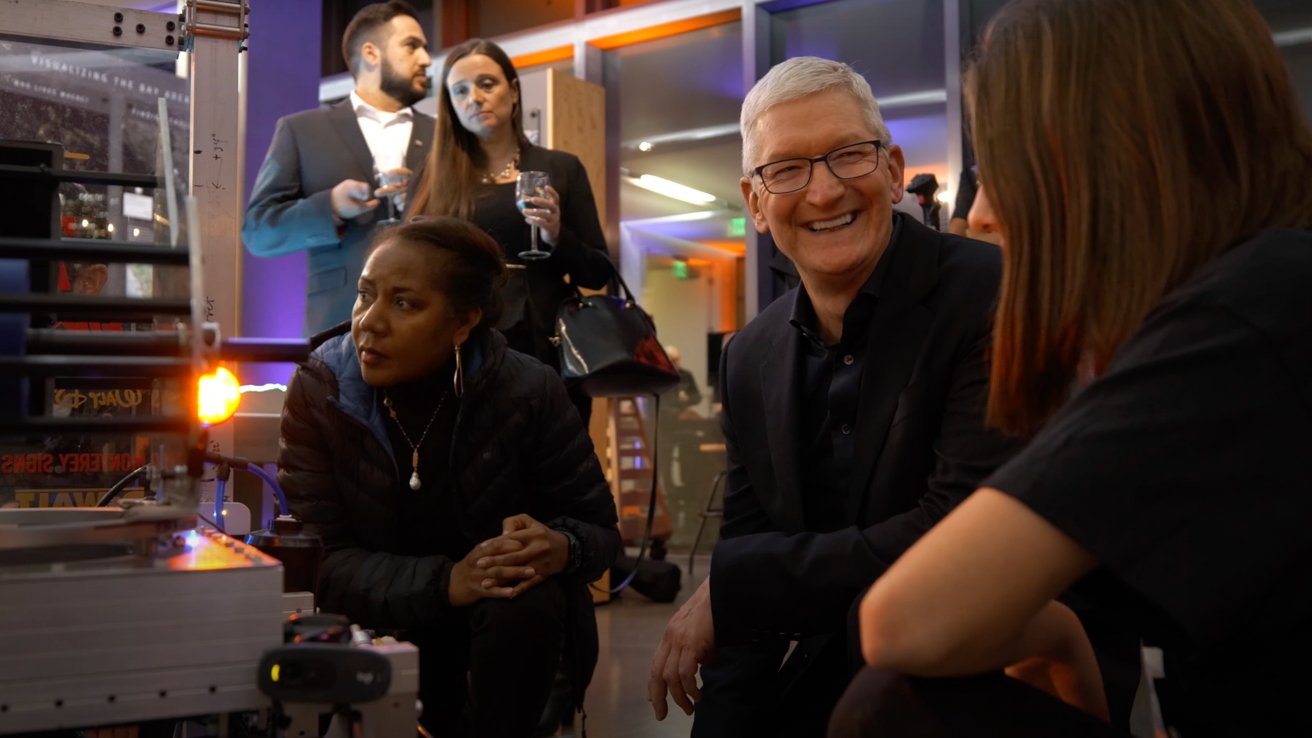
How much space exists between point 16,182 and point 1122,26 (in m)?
1.20

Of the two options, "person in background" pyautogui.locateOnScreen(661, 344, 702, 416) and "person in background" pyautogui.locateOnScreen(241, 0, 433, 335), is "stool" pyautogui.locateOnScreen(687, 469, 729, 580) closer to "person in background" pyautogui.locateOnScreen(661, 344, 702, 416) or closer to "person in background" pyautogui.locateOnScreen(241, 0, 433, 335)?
"person in background" pyautogui.locateOnScreen(661, 344, 702, 416)

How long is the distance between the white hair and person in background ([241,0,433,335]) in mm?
1515

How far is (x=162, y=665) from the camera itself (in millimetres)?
941

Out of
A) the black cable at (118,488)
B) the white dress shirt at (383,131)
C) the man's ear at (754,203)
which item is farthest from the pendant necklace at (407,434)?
the white dress shirt at (383,131)

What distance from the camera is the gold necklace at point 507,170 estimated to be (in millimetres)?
3176

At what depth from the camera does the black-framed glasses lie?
1.88m

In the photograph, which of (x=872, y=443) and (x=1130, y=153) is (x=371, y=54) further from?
(x=1130, y=153)

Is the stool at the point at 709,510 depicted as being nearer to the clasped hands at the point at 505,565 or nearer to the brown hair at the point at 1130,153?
the clasped hands at the point at 505,565

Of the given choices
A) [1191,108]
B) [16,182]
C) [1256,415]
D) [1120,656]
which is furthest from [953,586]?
[16,182]

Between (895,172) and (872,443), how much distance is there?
52 centimetres

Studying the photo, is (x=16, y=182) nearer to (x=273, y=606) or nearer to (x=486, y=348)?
(x=273, y=606)

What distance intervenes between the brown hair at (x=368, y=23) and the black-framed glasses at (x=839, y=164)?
2201 millimetres

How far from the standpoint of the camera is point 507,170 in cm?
319

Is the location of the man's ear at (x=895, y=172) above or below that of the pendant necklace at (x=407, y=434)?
above
